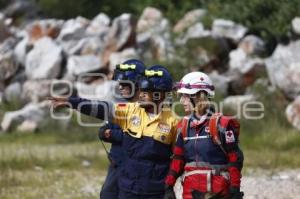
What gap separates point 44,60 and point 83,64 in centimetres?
142

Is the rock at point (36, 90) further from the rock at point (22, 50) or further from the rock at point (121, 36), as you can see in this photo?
the rock at point (22, 50)

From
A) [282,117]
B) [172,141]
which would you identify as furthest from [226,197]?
[282,117]

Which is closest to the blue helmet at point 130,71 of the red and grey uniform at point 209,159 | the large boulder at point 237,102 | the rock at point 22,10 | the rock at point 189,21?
the red and grey uniform at point 209,159

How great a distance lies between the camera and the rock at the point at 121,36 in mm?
22492

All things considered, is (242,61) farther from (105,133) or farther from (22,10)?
(22,10)

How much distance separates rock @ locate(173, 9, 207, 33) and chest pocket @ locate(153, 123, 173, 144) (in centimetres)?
1650

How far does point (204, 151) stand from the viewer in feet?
17.8

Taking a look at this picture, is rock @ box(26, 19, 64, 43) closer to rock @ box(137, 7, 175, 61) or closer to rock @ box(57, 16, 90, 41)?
rock @ box(57, 16, 90, 41)

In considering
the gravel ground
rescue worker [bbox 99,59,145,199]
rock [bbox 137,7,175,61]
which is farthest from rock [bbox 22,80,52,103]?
rescue worker [bbox 99,59,145,199]

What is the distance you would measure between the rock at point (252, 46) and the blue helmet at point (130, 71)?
561 inches

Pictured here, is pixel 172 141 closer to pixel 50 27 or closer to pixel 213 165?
pixel 213 165

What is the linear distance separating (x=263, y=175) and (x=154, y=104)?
593 cm

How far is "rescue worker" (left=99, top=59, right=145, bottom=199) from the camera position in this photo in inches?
237

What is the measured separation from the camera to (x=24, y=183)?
1094 centimetres
